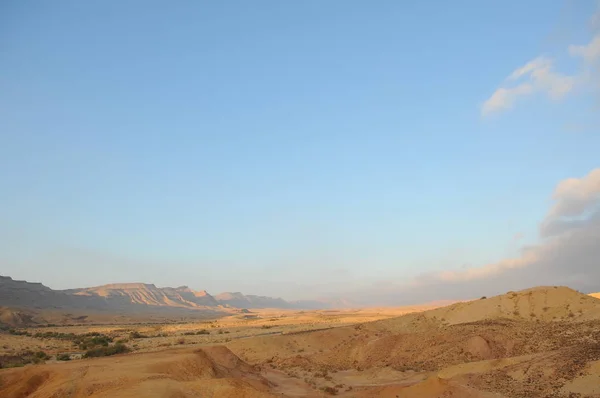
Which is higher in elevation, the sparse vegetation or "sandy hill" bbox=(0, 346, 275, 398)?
"sandy hill" bbox=(0, 346, 275, 398)

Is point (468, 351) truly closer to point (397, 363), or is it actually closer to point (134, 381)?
point (397, 363)

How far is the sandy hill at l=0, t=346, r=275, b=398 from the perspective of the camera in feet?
44.0

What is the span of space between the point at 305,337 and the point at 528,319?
16390 mm

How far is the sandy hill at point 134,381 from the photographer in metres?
13.4

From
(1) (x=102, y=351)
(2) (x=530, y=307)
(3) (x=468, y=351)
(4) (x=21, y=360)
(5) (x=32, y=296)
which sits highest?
(2) (x=530, y=307)

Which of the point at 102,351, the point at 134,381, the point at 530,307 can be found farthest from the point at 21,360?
the point at 530,307

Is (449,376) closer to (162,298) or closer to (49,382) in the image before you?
(49,382)

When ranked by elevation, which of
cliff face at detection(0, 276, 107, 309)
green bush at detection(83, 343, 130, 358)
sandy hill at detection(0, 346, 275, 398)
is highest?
cliff face at detection(0, 276, 107, 309)

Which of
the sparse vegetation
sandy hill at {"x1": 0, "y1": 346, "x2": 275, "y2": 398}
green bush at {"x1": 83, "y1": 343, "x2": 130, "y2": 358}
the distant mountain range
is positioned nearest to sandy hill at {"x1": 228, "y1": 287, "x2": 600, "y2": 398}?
sandy hill at {"x1": 0, "y1": 346, "x2": 275, "y2": 398}

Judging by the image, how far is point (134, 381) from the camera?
1435 centimetres

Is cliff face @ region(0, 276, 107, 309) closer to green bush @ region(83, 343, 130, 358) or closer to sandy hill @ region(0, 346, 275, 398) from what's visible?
green bush @ region(83, 343, 130, 358)

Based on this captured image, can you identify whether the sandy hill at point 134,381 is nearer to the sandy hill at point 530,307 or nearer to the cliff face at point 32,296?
the sandy hill at point 530,307

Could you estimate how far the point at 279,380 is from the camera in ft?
73.9

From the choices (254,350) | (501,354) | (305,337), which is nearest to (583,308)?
(501,354)
